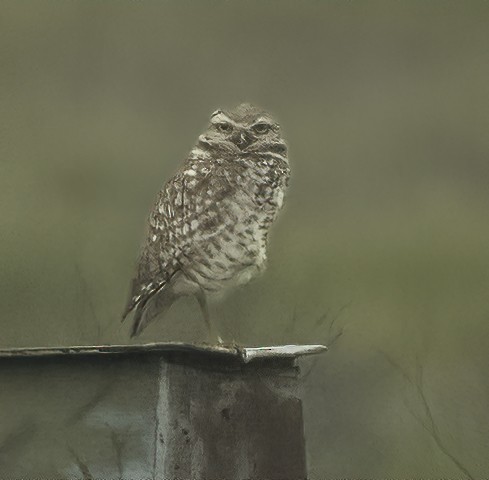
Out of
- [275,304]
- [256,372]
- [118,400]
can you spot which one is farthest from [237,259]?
[275,304]

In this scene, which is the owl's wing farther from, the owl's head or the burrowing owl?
the owl's head

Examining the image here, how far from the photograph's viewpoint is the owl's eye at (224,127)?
3543mm

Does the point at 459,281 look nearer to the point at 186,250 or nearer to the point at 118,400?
the point at 186,250

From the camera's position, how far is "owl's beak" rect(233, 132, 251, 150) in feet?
11.6

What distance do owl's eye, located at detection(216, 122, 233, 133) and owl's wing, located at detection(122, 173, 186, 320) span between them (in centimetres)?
19

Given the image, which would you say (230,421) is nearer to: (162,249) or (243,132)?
(162,249)

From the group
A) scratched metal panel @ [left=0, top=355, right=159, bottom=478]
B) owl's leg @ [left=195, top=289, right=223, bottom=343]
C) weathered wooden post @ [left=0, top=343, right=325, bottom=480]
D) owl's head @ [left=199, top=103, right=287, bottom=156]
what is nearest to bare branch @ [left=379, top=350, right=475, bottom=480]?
owl's leg @ [left=195, top=289, right=223, bottom=343]

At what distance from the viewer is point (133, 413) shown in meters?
2.86

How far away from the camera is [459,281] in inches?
196

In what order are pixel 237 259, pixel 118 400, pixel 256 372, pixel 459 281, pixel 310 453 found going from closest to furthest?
pixel 118 400
pixel 256 372
pixel 237 259
pixel 310 453
pixel 459 281

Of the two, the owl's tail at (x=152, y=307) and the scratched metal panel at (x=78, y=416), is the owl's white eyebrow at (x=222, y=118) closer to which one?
the owl's tail at (x=152, y=307)

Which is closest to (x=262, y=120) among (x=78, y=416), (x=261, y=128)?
(x=261, y=128)

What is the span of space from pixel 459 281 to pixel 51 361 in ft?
8.26

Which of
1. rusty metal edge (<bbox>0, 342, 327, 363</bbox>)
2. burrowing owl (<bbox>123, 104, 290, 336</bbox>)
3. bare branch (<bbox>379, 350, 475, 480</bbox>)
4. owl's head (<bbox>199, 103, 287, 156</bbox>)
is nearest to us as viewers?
rusty metal edge (<bbox>0, 342, 327, 363</bbox>)
